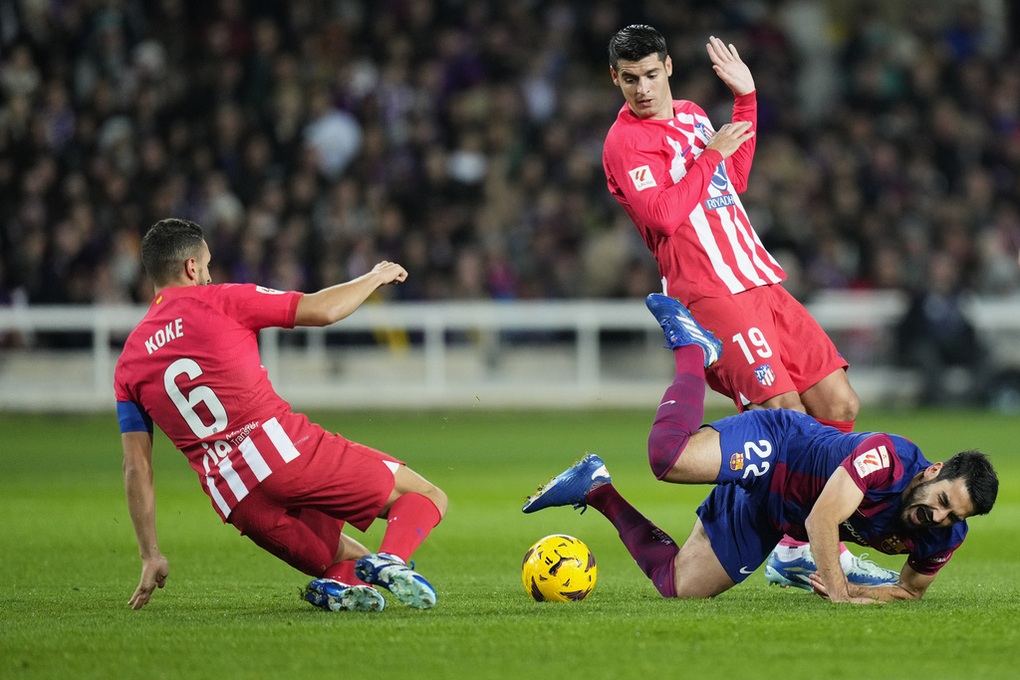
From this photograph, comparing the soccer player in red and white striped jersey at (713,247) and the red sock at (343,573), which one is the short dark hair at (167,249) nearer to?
the red sock at (343,573)

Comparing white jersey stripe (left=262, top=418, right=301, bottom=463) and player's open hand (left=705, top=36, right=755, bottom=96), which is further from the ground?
player's open hand (left=705, top=36, right=755, bottom=96)

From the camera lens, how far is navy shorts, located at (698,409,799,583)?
21.2ft

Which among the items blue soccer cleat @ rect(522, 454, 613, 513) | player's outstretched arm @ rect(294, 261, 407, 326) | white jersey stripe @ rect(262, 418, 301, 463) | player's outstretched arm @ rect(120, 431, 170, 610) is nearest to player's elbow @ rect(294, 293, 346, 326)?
player's outstretched arm @ rect(294, 261, 407, 326)

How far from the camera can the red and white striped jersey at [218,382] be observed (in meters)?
6.15

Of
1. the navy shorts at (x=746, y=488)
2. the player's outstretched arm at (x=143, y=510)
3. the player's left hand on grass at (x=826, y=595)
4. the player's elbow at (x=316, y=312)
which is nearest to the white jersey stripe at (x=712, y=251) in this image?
the navy shorts at (x=746, y=488)

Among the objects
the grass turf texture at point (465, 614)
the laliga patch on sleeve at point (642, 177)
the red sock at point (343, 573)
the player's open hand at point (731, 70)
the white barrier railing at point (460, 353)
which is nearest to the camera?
the grass turf texture at point (465, 614)

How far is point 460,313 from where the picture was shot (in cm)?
1814

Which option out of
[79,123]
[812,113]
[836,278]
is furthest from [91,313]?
[812,113]

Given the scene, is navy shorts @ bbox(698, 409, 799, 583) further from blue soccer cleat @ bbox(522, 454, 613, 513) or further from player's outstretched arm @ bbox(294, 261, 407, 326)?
player's outstretched arm @ bbox(294, 261, 407, 326)

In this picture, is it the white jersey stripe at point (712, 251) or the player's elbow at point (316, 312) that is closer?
the player's elbow at point (316, 312)

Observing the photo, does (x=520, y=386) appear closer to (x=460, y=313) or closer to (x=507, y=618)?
(x=460, y=313)

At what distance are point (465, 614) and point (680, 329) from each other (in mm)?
1720

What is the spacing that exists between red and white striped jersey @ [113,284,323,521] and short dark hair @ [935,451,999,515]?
243cm

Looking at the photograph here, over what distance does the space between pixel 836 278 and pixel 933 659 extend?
47.1 feet
